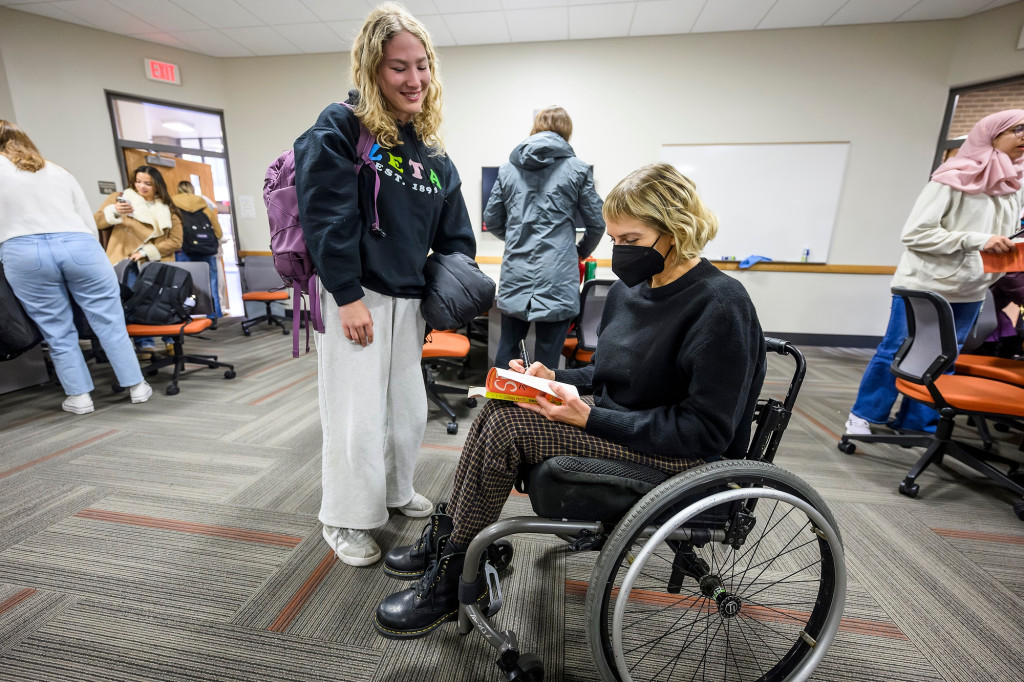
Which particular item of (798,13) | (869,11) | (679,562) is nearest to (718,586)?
(679,562)

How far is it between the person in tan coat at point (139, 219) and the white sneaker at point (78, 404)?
4.12 feet

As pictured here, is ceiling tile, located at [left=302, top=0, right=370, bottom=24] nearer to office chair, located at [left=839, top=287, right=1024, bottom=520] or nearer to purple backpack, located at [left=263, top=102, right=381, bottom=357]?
purple backpack, located at [left=263, top=102, right=381, bottom=357]

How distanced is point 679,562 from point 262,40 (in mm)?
5424

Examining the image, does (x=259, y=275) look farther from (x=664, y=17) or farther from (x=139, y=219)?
(x=664, y=17)

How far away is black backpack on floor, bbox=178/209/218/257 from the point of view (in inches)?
159

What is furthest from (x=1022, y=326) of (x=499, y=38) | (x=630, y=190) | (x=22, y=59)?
(x=22, y=59)

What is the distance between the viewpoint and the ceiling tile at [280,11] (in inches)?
133

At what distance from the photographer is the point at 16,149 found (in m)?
2.05

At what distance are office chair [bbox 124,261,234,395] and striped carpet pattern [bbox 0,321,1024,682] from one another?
0.58 meters

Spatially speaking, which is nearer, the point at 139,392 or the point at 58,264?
the point at 58,264

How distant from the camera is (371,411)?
1165mm

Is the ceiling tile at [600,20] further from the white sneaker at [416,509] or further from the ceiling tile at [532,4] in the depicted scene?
the white sneaker at [416,509]

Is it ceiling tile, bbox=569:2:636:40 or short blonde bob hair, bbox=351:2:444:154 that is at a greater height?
ceiling tile, bbox=569:2:636:40

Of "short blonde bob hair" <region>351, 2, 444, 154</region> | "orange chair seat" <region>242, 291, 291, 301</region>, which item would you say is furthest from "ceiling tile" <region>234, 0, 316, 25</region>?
"short blonde bob hair" <region>351, 2, 444, 154</region>
